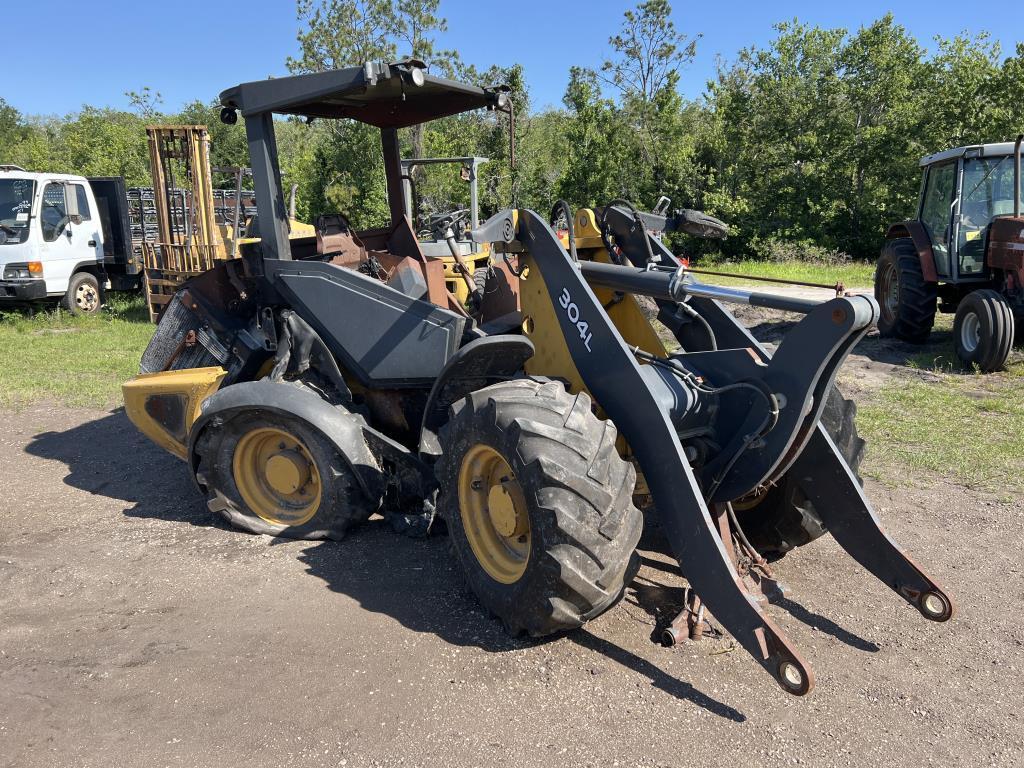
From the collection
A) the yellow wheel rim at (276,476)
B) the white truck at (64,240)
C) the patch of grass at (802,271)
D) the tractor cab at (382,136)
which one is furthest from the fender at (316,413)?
the patch of grass at (802,271)

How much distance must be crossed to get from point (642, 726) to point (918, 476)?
11.8ft

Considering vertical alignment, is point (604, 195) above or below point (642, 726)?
above

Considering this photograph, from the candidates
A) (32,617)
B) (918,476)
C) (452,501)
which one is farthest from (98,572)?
(918,476)

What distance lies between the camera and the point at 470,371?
401 cm

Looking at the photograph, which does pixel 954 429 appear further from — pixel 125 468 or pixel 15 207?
pixel 15 207

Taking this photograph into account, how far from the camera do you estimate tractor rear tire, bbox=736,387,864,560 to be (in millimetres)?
3834

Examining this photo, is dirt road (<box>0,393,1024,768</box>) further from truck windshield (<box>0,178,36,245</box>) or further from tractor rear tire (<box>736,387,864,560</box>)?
truck windshield (<box>0,178,36,245</box>)

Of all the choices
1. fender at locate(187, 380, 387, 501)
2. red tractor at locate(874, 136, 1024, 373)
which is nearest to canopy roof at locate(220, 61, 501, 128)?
fender at locate(187, 380, 387, 501)

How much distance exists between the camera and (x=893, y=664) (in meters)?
3.27

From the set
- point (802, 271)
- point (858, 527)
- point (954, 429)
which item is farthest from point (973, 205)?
A: point (802, 271)

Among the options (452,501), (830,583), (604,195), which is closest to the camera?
(452,501)

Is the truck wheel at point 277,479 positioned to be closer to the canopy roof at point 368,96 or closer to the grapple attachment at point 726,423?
the grapple attachment at point 726,423

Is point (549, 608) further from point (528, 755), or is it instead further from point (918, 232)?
point (918, 232)

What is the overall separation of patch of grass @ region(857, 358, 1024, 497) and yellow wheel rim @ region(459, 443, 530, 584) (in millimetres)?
3247
